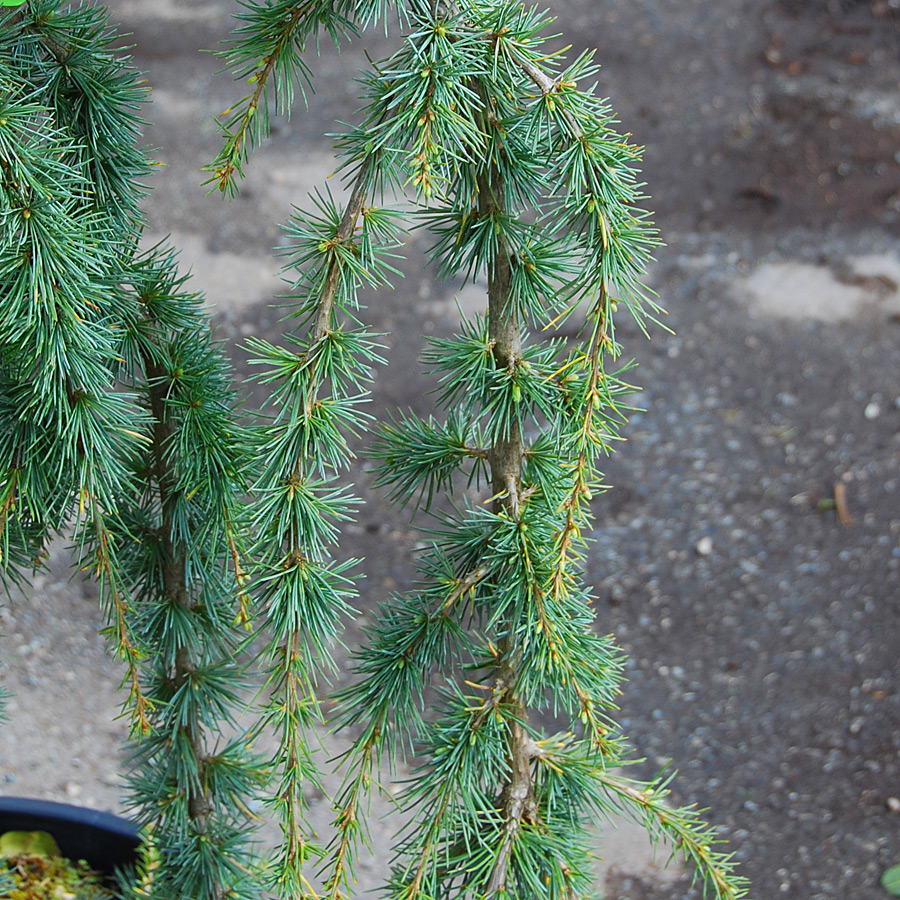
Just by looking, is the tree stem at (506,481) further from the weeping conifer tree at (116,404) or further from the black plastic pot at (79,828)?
the black plastic pot at (79,828)

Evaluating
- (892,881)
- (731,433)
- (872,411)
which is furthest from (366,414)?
(872,411)

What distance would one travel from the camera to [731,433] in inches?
114

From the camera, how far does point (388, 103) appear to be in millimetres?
791

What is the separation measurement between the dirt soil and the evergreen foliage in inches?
21.4

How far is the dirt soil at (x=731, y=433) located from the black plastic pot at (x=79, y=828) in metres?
0.38

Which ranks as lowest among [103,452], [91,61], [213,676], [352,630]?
[352,630]

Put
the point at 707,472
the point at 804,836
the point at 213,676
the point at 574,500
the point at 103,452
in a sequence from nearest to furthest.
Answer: the point at 574,500 → the point at 103,452 → the point at 213,676 → the point at 804,836 → the point at 707,472

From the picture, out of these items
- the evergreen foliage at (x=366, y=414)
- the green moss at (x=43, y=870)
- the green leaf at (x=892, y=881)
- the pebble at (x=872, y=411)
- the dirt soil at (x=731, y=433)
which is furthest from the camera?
the pebble at (x=872, y=411)

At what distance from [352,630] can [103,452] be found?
5.35ft

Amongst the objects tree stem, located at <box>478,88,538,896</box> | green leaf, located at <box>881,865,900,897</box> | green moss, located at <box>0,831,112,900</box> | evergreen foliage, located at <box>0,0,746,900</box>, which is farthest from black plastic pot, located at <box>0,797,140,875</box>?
green leaf, located at <box>881,865,900,897</box>

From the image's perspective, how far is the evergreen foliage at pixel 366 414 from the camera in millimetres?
802

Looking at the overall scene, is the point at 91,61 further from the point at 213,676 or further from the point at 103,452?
the point at 213,676

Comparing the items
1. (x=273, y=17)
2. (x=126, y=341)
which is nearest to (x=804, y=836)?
(x=126, y=341)

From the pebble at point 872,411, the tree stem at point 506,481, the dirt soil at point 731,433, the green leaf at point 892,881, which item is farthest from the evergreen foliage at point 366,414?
the pebble at point 872,411
